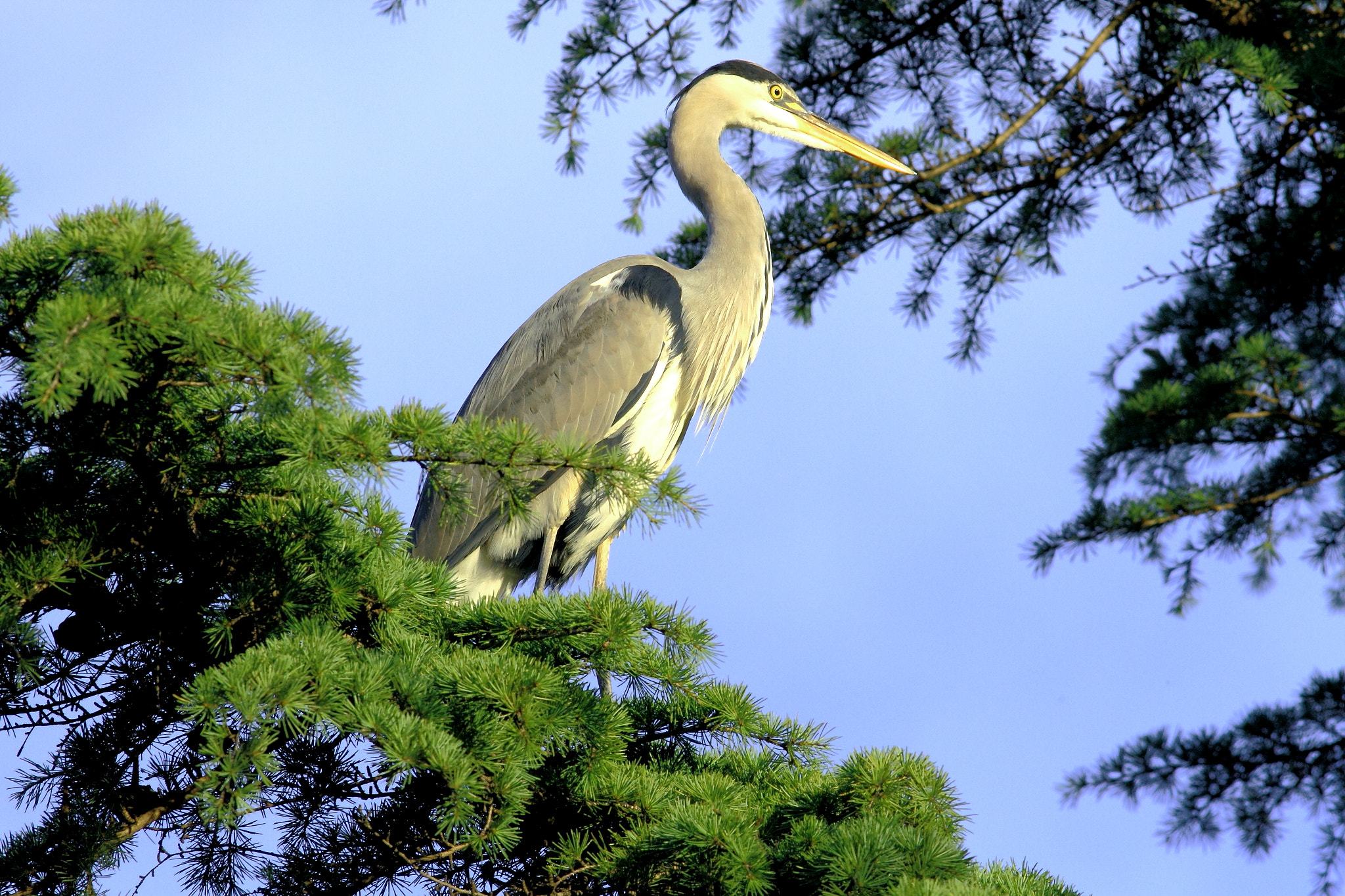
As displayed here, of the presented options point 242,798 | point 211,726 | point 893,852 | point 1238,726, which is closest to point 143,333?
point 211,726

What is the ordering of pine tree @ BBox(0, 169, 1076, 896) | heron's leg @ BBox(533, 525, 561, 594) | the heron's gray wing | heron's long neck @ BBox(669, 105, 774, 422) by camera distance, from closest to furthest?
pine tree @ BBox(0, 169, 1076, 896)
heron's leg @ BBox(533, 525, 561, 594)
the heron's gray wing
heron's long neck @ BBox(669, 105, 774, 422)

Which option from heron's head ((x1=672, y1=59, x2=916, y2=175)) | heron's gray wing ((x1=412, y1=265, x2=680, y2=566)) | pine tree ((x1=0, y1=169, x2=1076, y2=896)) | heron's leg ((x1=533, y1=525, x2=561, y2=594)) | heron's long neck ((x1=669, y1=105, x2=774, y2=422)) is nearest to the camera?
pine tree ((x1=0, y1=169, x2=1076, y2=896))

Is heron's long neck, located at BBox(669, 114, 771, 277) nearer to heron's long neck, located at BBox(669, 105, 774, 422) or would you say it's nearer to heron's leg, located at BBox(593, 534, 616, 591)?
heron's long neck, located at BBox(669, 105, 774, 422)

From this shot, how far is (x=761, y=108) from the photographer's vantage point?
465 centimetres

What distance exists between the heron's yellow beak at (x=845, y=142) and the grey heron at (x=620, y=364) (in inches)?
16.0

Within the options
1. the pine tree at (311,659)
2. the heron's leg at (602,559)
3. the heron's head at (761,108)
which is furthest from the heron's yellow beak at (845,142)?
the pine tree at (311,659)

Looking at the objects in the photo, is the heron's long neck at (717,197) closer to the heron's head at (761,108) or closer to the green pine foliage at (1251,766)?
the heron's head at (761,108)

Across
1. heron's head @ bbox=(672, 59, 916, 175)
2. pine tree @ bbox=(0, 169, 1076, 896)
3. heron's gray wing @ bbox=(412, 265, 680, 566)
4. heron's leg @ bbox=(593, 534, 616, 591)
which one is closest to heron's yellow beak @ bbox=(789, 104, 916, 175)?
heron's head @ bbox=(672, 59, 916, 175)

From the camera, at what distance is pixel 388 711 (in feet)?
5.90

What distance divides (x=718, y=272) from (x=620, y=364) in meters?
0.53

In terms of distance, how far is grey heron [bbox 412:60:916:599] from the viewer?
158 inches

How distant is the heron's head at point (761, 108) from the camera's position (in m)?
4.59

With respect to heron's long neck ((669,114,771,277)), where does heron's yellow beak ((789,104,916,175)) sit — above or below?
above

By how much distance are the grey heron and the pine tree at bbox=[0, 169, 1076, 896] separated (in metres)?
1.55
